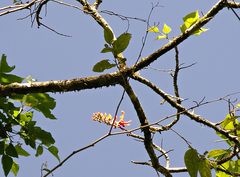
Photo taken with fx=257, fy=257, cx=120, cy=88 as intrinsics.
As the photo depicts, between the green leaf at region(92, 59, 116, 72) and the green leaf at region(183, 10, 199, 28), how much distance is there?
0.55m

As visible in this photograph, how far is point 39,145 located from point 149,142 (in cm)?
94

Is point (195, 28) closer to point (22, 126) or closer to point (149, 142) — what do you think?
point (149, 142)

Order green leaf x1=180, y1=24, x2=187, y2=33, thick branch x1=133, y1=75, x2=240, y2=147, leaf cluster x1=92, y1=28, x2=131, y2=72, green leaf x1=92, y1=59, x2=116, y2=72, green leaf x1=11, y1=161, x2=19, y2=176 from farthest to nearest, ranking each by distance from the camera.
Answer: green leaf x1=11, y1=161, x2=19, y2=176, thick branch x1=133, y1=75, x2=240, y2=147, green leaf x1=180, y1=24, x2=187, y2=33, green leaf x1=92, y1=59, x2=116, y2=72, leaf cluster x1=92, y1=28, x2=131, y2=72

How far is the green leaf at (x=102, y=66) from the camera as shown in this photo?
157cm

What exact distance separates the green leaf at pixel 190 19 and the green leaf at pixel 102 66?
0.55 m

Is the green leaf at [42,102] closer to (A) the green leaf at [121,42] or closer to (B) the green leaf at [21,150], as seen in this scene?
(B) the green leaf at [21,150]

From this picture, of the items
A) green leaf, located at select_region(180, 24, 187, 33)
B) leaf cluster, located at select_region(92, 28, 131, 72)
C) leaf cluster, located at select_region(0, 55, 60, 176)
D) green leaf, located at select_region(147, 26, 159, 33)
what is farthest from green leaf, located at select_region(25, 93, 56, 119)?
green leaf, located at select_region(180, 24, 187, 33)

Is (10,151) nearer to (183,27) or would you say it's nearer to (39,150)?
(39,150)

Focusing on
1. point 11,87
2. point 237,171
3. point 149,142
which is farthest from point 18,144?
point 237,171

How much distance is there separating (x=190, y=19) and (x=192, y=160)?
0.90 metres

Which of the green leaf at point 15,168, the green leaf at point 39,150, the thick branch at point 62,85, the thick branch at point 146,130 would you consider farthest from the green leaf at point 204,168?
the green leaf at point 15,168

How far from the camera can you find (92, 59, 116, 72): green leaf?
61.8 inches

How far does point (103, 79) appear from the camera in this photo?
1.70 metres

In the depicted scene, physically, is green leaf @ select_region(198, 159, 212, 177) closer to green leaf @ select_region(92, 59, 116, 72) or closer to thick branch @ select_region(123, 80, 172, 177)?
thick branch @ select_region(123, 80, 172, 177)
